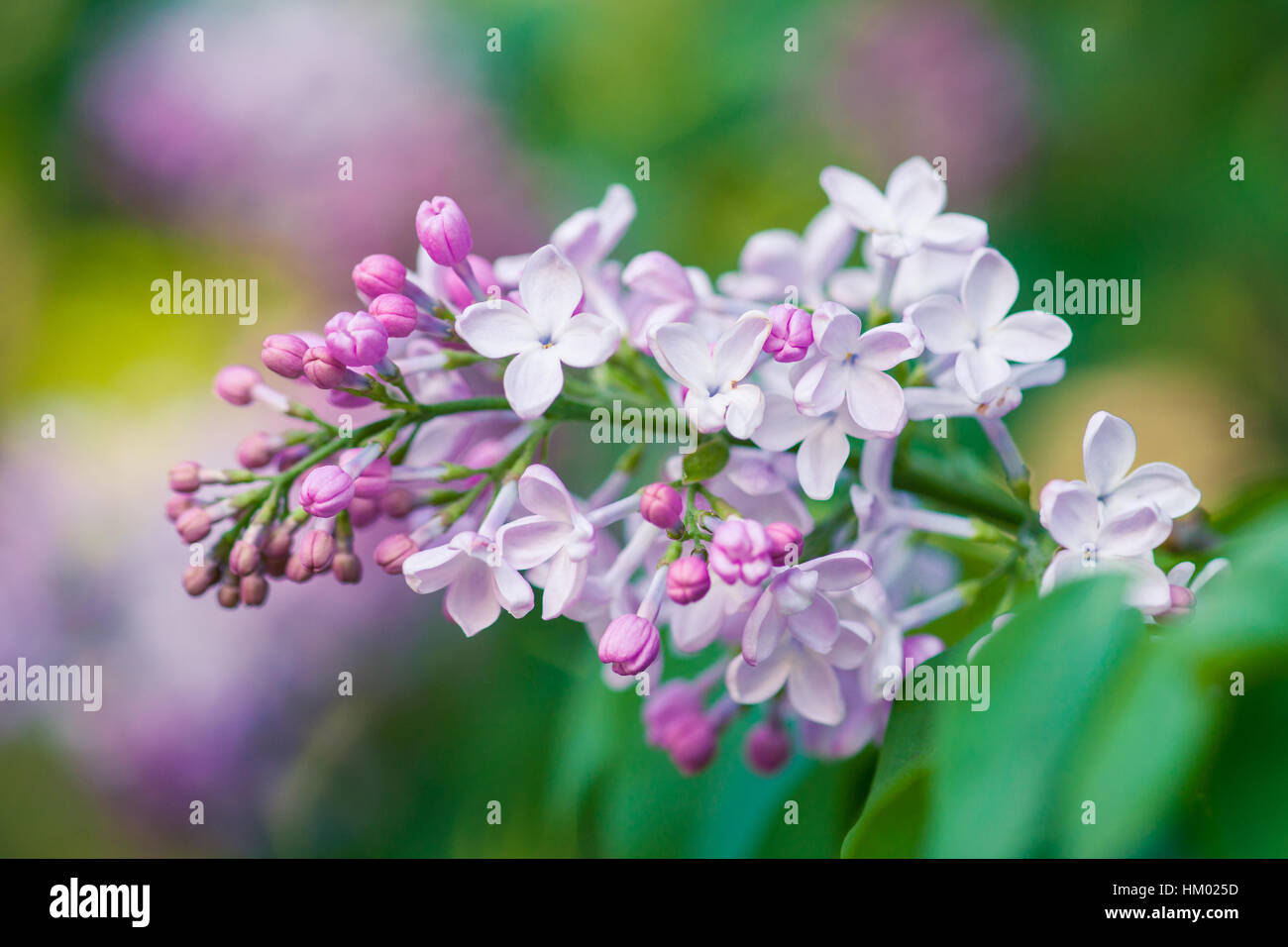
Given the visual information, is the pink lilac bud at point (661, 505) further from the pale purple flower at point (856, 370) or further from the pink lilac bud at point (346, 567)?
the pink lilac bud at point (346, 567)

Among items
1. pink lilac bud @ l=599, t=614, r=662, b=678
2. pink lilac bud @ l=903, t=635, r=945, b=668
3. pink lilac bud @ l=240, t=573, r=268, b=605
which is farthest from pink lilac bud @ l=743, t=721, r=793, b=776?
pink lilac bud @ l=240, t=573, r=268, b=605

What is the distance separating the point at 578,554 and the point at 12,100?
7.67 ft

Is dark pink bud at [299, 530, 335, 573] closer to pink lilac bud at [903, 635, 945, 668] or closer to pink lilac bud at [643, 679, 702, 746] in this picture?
pink lilac bud at [643, 679, 702, 746]

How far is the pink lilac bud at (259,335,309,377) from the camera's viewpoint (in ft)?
2.96

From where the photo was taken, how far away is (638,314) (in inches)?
40.4

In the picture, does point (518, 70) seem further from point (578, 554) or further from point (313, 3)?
point (578, 554)

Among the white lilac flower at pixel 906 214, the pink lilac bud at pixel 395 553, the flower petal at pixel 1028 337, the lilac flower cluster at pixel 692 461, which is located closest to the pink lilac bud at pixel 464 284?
the lilac flower cluster at pixel 692 461

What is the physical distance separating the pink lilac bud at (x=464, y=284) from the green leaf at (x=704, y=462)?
0.25m

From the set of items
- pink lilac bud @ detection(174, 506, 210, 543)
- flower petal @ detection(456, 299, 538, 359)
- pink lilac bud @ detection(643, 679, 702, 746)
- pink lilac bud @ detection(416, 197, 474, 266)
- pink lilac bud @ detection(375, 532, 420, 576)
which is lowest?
pink lilac bud @ detection(643, 679, 702, 746)

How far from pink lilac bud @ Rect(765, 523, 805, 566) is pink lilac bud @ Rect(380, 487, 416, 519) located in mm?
337

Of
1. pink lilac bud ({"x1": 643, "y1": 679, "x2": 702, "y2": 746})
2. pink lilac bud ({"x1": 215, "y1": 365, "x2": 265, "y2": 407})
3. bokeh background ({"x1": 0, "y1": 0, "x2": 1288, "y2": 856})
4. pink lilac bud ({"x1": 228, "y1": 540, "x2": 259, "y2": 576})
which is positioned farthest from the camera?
bokeh background ({"x1": 0, "y1": 0, "x2": 1288, "y2": 856})

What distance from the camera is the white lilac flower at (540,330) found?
Answer: 868 millimetres

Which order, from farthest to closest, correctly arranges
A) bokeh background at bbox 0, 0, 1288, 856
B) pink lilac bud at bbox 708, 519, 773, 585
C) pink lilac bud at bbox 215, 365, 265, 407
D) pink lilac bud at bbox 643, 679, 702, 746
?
bokeh background at bbox 0, 0, 1288, 856
pink lilac bud at bbox 643, 679, 702, 746
pink lilac bud at bbox 215, 365, 265, 407
pink lilac bud at bbox 708, 519, 773, 585
